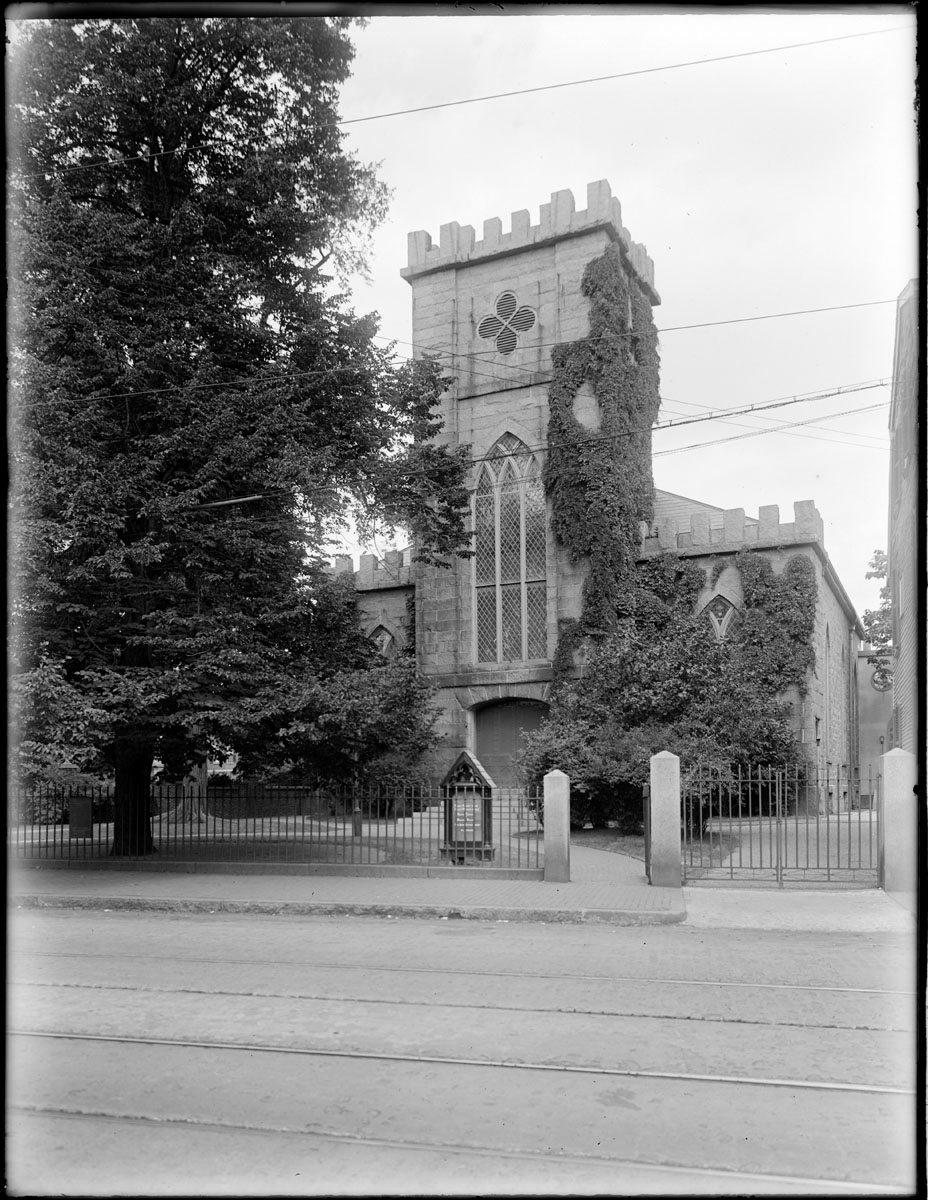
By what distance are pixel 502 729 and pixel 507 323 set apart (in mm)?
11075

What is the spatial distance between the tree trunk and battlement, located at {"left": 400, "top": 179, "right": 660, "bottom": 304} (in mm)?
18112

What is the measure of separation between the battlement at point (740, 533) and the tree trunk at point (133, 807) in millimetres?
14986

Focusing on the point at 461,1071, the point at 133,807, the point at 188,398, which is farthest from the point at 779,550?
the point at 461,1071

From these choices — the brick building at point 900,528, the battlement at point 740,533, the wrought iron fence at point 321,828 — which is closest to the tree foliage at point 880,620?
the brick building at point 900,528

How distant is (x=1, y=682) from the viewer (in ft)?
11.9

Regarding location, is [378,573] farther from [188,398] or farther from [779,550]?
[188,398]

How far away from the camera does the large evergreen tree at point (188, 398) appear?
1515cm

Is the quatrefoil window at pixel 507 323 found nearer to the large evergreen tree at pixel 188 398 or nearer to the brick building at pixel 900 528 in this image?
the brick building at pixel 900 528

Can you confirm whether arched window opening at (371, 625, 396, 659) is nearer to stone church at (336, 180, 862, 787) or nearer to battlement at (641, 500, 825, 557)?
stone church at (336, 180, 862, 787)

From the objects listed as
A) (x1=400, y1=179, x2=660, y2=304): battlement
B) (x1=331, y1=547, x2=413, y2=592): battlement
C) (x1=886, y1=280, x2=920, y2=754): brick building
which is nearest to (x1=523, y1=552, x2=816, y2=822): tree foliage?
(x1=886, y1=280, x2=920, y2=754): brick building

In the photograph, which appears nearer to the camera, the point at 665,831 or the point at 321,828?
the point at 665,831

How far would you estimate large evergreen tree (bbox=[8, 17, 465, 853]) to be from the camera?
15.1 metres

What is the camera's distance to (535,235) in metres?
29.2

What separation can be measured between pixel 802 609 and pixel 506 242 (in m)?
12.7
